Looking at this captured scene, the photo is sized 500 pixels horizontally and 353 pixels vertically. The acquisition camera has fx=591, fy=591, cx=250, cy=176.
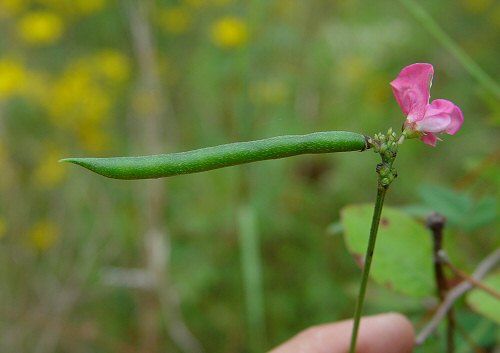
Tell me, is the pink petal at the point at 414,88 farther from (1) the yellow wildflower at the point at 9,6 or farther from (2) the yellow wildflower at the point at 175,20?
(1) the yellow wildflower at the point at 9,6

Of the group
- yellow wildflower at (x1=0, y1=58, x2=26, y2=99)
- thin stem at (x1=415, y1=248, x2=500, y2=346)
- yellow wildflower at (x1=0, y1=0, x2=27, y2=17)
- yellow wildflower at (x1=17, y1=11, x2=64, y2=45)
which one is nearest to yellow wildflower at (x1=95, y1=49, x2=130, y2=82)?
yellow wildflower at (x1=17, y1=11, x2=64, y2=45)

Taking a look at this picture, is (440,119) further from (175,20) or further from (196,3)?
(196,3)

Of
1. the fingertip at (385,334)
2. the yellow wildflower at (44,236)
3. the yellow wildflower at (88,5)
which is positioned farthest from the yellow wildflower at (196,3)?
the fingertip at (385,334)

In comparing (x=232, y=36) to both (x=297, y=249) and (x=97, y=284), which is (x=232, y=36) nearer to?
(x=297, y=249)

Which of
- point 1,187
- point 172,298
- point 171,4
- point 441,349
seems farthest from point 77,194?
point 441,349

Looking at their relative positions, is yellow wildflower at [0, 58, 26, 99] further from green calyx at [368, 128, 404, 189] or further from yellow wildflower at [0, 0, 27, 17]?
green calyx at [368, 128, 404, 189]

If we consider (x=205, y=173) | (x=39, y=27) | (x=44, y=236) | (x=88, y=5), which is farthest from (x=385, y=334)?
(x=88, y=5)
